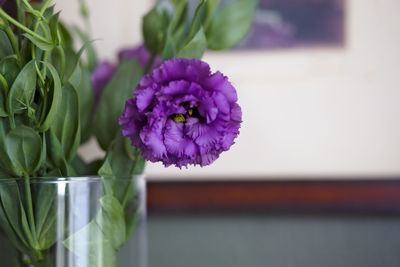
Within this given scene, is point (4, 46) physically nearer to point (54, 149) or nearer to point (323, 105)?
point (54, 149)

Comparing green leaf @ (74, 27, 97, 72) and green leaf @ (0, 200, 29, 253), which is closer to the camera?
green leaf @ (0, 200, 29, 253)

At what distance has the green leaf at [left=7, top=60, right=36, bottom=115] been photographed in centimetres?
27

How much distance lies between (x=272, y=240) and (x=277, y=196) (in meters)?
0.06

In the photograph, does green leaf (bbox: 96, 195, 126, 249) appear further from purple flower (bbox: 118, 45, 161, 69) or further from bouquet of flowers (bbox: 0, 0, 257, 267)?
Answer: purple flower (bbox: 118, 45, 161, 69)

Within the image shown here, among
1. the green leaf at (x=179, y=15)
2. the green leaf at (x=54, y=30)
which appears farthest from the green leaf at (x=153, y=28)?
the green leaf at (x=54, y=30)

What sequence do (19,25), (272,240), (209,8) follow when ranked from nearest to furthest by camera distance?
1. (19,25)
2. (209,8)
3. (272,240)

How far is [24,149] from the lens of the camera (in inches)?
11.0

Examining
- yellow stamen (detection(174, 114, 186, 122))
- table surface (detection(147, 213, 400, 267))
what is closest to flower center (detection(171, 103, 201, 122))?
yellow stamen (detection(174, 114, 186, 122))

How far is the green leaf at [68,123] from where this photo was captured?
305 mm

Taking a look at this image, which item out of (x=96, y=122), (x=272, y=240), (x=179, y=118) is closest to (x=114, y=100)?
(x=96, y=122)

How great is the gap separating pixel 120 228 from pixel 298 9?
28 cm

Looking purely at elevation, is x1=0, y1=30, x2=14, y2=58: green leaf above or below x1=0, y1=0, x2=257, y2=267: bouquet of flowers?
above

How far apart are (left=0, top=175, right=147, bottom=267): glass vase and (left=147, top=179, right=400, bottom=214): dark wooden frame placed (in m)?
0.13

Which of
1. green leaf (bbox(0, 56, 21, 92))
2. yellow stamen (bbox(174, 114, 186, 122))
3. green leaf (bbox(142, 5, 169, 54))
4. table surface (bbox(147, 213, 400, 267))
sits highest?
green leaf (bbox(142, 5, 169, 54))
